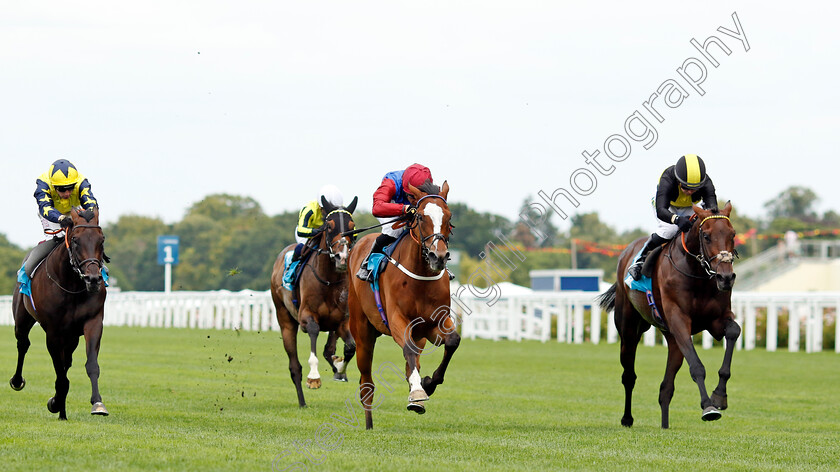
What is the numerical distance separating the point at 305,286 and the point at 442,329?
3.44 meters

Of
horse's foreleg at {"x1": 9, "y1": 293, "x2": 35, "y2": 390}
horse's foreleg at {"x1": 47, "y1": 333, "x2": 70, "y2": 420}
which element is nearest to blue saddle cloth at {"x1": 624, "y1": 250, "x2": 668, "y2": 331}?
horse's foreleg at {"x1": 47, "y1": 333, "x2": 70, "y2": 420}

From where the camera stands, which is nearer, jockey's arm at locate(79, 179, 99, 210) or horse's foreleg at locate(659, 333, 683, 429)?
jockey's arm at locate(79, 179, 99, 210)

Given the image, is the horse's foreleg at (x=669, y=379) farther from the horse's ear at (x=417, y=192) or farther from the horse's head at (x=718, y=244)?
the horse's ear at (x=417, y=192)

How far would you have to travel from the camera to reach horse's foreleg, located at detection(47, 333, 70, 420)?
9852 millimetres

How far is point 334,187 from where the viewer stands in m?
12.8

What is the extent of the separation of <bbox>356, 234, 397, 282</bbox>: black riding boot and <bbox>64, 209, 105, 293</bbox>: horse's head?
2138 mm

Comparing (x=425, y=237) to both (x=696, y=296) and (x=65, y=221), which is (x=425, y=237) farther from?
(x=65, y=221)

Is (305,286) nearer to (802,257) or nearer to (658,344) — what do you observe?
(658,344)

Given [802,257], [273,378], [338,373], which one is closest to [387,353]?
[273,378]

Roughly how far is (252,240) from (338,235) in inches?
1622

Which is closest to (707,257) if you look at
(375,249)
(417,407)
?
(417,407)

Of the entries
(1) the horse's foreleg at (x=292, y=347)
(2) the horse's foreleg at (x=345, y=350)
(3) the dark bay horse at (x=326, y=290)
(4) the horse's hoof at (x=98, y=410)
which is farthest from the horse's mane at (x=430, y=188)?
(1) the horse's foreleg at (x=292, y=347)

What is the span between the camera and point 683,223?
957 centimetres

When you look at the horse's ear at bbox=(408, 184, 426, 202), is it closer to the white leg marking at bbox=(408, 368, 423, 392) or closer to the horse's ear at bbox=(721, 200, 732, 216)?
the white leg marking at bbox=(408, 368, 423, 392)
